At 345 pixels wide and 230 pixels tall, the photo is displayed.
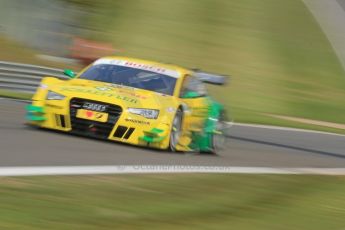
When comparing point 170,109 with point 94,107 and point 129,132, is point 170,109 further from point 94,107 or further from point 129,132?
point 94,107

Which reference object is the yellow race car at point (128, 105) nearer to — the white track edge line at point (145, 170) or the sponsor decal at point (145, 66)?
the sponsor decal at point (145, 66)

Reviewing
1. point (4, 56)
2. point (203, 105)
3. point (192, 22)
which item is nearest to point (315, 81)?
point (192, 22)

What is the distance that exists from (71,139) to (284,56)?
23308 mm

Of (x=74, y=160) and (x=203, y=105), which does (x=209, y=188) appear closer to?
(x=74, y=160)

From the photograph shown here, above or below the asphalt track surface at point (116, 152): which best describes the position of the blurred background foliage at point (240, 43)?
below

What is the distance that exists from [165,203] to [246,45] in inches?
1028

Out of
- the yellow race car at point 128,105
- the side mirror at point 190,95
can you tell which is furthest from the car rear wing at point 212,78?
the side mirror at point 190,95

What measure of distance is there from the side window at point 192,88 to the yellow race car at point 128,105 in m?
0.02

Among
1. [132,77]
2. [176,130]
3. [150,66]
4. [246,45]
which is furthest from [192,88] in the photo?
[246,45]

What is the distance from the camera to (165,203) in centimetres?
753

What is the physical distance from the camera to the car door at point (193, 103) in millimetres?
12156

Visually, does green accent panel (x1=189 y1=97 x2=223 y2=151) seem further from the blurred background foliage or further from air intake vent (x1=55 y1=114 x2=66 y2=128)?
the blurred background foliage

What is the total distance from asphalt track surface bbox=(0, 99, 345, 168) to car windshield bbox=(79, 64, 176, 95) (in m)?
1.02

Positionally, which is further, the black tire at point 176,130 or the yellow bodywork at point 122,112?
the black tire at point 176,130
